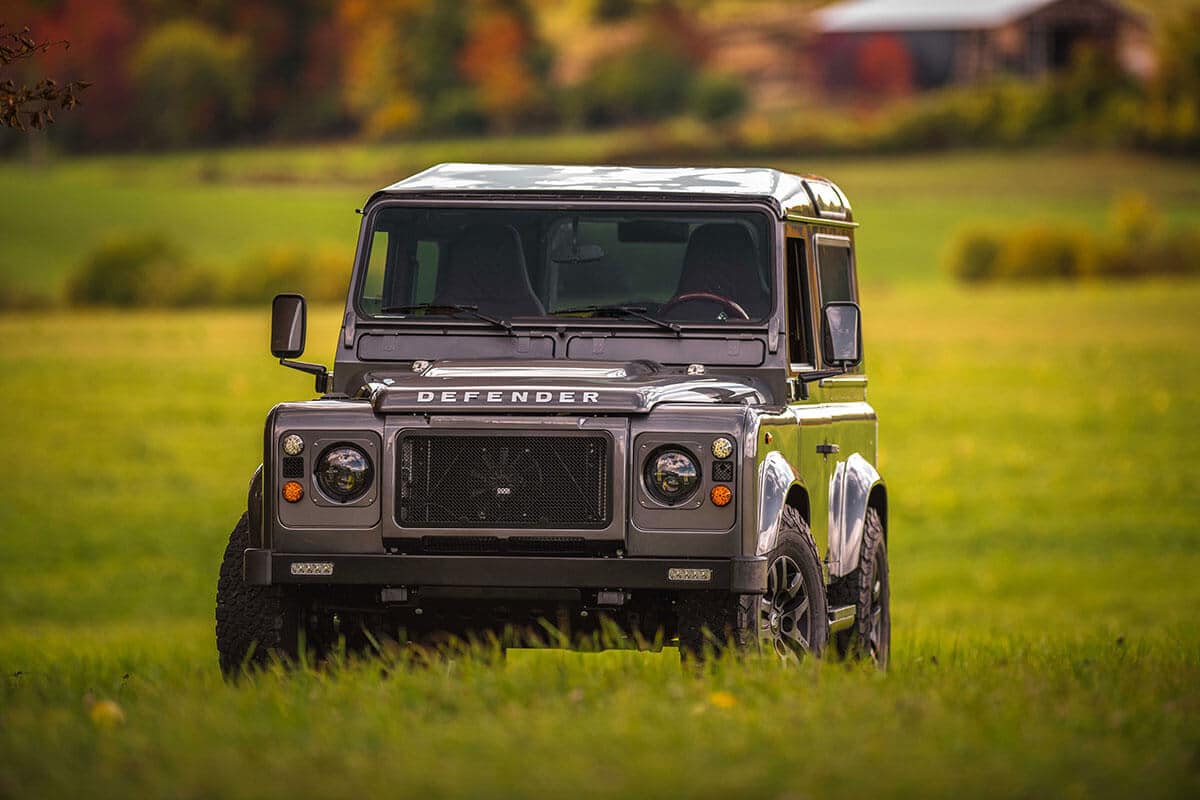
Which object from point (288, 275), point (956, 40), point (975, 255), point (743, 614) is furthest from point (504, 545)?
point (956, 40)

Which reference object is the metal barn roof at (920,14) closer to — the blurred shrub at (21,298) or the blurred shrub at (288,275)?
the blurred shrub at (288,275)

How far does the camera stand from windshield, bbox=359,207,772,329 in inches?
399

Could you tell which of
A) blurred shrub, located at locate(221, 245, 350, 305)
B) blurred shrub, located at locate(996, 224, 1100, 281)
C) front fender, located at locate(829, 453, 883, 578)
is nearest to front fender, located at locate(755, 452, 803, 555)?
front fender, located at locate(829, 453, 883, 578)

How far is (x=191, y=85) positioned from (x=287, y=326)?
1908 inches

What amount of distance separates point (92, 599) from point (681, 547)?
1938cm

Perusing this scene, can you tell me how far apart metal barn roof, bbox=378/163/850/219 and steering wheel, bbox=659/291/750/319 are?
17.2 inches

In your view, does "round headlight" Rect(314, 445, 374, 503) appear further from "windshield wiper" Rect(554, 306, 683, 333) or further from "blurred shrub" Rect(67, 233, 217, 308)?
"blurred shrub" Rect(67, 233, 217, 308)

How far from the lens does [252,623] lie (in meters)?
9.20

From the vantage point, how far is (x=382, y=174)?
55594 mm

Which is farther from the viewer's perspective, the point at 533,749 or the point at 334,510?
the point at 334,510

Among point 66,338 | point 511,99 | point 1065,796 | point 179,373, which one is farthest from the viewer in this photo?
point 511,99

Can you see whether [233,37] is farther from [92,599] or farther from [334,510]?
[334,510]

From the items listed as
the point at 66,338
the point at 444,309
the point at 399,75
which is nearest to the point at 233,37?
the point at 399,75

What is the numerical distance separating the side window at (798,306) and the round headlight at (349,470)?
7.12ft
